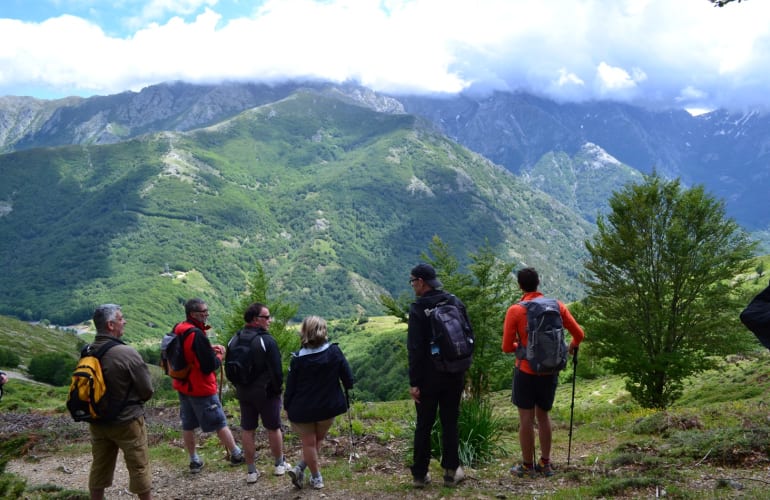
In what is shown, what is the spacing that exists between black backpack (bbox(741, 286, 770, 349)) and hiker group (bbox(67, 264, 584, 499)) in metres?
3.39

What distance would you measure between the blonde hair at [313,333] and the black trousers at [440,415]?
1617mm

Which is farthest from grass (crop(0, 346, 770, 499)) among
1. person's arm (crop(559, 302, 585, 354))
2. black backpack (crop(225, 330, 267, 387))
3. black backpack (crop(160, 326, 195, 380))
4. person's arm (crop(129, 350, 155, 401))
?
black backpack (crop(160, 326, 195, 380))

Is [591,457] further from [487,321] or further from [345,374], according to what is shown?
[487,321]

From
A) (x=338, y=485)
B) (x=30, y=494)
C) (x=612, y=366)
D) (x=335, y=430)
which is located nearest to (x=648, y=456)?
(x=338, y=485)

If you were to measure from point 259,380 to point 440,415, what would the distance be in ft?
9.69

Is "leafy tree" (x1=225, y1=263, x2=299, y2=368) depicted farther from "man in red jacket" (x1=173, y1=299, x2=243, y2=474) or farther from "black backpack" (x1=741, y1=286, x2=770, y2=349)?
"black backpack" (x1=741, y1=286, x2=770, y2=349)

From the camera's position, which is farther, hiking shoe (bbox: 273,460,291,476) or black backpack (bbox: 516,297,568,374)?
hiking shoe (bbox: 273,460,291,476)

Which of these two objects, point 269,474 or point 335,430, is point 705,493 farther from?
point 335,430

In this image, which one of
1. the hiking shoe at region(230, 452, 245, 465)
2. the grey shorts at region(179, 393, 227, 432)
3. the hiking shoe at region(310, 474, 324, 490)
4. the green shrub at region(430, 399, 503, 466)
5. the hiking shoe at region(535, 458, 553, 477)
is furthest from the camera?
the hiking shoe at region(230, 452, 245, 465)

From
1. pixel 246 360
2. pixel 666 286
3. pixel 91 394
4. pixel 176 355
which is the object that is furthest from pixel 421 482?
pixel 666 286

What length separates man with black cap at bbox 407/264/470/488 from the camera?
723cm

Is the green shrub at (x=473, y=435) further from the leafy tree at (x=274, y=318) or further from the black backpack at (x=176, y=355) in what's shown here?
the leafy tree at (x=274, y=318)

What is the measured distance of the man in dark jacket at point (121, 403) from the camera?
6535 mm

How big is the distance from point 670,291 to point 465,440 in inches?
500
